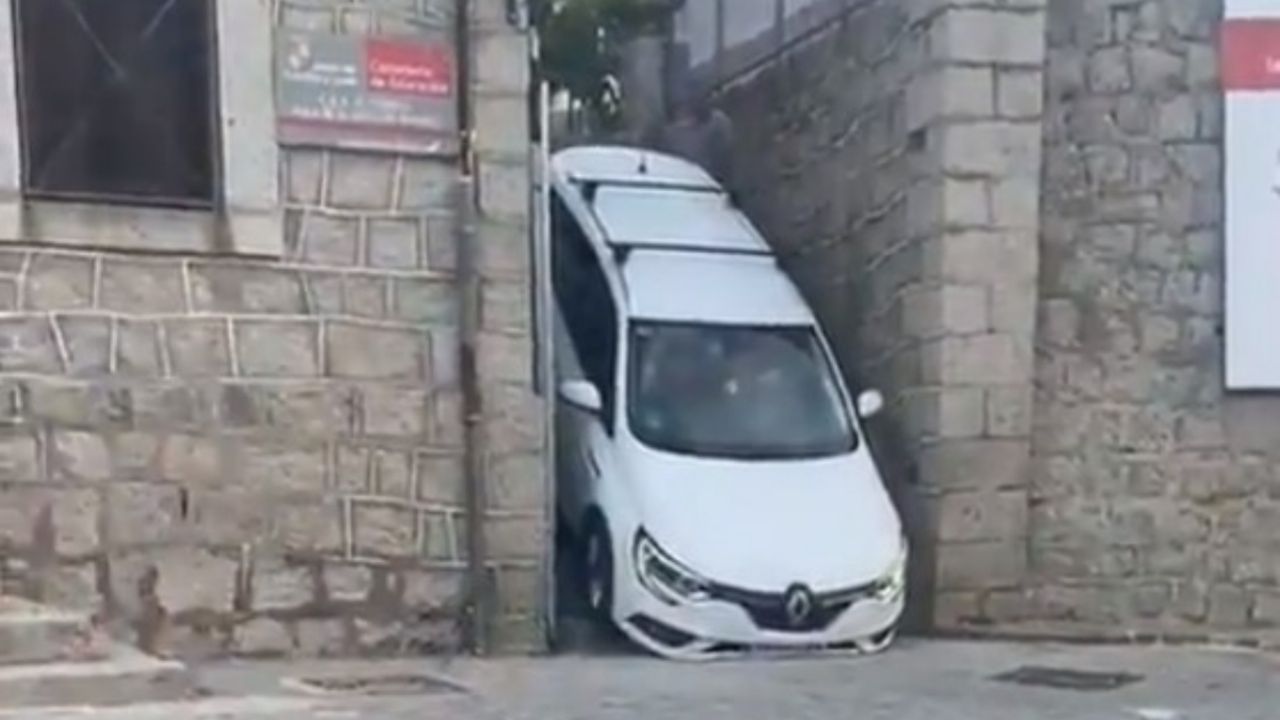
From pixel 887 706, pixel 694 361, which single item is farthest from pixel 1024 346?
pixel 887 706

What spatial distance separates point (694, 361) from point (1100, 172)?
9.23 feet

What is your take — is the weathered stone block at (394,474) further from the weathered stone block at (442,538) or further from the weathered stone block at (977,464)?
the weathered stone block at (977,464)

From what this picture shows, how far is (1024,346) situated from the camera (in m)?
12.1

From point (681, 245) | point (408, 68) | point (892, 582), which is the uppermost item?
point (408, 68)

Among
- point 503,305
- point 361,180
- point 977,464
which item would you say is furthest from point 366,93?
point 977,464

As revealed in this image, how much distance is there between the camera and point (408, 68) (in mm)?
10641

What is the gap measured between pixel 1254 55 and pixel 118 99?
22.4 feet

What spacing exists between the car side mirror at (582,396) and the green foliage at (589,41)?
27.4ft

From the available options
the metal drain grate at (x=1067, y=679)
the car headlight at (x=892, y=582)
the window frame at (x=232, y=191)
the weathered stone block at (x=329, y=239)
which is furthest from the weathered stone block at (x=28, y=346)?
the metal drain grate at (x=1067, y=679)

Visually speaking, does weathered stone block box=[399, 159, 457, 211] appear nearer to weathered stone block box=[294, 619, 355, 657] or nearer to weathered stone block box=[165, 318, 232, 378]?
weathered stone block box=[165, 318, 232, 378]

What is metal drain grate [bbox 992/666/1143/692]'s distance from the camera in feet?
33.1

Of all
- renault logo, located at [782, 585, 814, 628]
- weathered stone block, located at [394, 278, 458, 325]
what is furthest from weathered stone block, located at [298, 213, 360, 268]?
renault logo, located at [782, 585, 814, 628]

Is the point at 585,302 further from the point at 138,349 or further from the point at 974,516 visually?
the point at 138,349

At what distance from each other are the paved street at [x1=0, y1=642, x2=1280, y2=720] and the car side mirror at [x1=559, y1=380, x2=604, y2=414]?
1.54 metres
